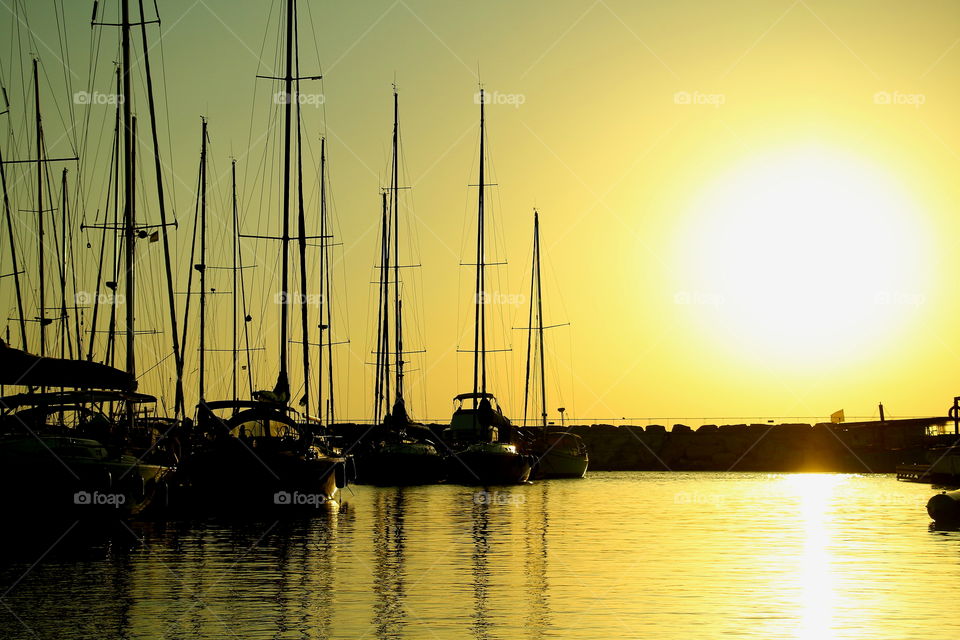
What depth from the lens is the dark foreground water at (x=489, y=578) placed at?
1944 cm

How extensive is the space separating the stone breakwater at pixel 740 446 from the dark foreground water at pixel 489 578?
66.8 metres

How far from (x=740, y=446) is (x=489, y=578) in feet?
308

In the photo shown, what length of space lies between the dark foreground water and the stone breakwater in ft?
219

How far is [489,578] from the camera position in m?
25.4

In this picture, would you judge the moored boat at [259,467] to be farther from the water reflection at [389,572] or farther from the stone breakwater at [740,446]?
the stone breakwater at [740,446]

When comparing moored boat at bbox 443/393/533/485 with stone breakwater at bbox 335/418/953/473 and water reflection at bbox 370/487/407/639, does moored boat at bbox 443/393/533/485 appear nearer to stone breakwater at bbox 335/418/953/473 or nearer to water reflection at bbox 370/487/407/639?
water reflection at bbox 370/487/407/639

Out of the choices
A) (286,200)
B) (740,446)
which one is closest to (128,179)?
(286,200)

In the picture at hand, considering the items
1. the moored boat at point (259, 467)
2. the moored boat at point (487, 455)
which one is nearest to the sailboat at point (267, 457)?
the moored boat at point (259, 467)

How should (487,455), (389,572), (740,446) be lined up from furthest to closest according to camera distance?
1. (740,446)
2. (487,455)
3. (389,572)

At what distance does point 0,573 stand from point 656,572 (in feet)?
46.6

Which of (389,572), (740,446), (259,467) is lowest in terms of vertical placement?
(740,446)

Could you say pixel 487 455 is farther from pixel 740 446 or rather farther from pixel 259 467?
pixel 740 446

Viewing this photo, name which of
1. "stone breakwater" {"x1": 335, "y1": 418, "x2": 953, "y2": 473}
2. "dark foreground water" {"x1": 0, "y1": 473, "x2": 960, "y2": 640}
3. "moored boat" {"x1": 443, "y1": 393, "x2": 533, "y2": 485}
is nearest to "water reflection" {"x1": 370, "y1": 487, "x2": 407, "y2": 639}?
"dark foreground water" {"x1": 0, "y1": 473, "x2": 960, "y2": 640}

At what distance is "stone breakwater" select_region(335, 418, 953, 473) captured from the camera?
4336 inches
